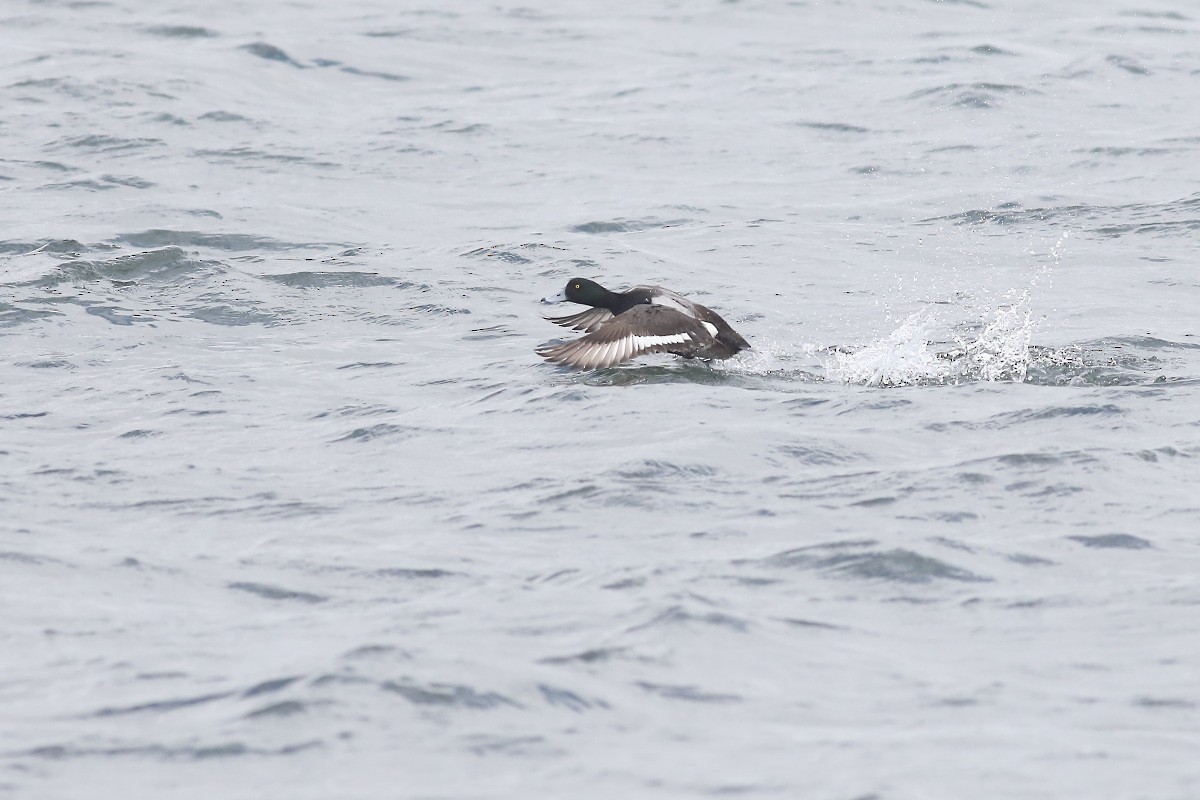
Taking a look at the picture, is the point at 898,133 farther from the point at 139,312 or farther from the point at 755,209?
the point at 139,312

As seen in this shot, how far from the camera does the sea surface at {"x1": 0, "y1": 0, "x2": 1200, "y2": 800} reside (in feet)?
15.1

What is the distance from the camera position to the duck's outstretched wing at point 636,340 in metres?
8.95

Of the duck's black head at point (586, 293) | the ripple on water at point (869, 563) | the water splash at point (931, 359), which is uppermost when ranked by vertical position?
the ripple on water at point (869, 563)

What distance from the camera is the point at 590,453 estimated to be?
288 inches

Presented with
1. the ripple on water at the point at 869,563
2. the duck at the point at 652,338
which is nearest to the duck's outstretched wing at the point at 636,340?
the duck at the point at 652,338

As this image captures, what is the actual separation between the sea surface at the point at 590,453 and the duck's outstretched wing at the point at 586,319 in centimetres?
19

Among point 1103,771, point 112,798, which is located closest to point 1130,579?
point 1103,771

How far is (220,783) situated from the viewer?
429 cm

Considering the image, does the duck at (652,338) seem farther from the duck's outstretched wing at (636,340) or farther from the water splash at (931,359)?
the water splash at (931,359)

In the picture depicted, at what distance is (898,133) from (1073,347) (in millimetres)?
7715

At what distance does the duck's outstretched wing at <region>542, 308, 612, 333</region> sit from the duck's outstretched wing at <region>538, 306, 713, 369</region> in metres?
0.70

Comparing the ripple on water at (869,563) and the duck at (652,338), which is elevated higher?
the ripple on water at (869,563)

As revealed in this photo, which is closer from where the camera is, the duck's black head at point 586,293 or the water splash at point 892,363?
the water splash at point 892,363

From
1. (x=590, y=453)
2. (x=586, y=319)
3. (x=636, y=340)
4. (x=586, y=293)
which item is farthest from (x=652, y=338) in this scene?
(x=590, y=453)
